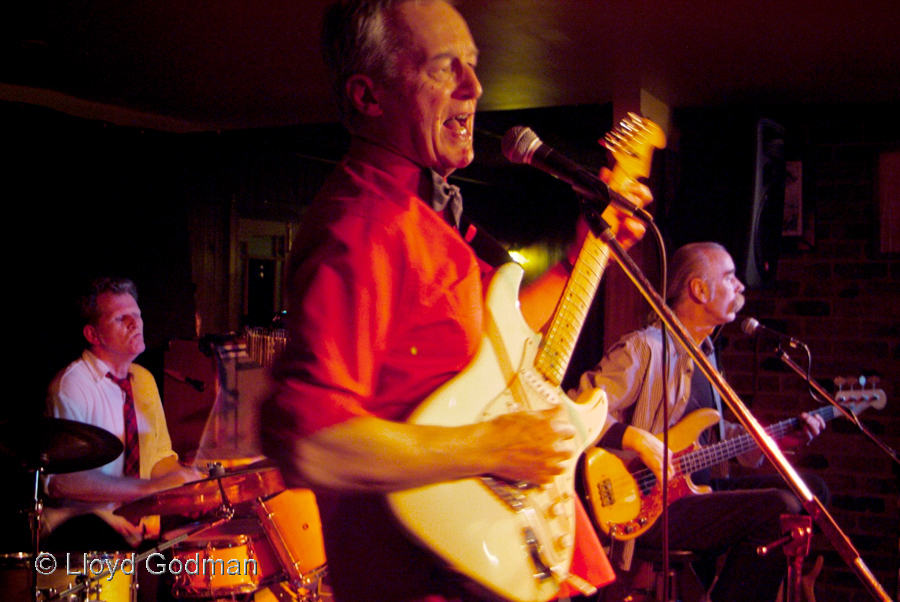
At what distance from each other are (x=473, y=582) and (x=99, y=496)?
249cm

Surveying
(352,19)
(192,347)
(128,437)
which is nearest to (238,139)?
(192,347)

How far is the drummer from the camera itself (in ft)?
9.89

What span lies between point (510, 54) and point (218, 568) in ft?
8.69

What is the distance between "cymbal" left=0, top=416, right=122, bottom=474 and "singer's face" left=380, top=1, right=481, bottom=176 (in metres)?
2.01

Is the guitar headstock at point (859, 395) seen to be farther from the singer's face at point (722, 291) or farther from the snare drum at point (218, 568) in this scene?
the snare drum at point (218, 568)

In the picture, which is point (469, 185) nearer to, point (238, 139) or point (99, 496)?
point (238, 139)

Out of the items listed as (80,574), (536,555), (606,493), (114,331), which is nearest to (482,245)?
(536,555)

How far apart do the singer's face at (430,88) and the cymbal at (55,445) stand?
6.59 feet

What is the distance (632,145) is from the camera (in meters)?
1.53

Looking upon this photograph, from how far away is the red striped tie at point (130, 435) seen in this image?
3313 mm

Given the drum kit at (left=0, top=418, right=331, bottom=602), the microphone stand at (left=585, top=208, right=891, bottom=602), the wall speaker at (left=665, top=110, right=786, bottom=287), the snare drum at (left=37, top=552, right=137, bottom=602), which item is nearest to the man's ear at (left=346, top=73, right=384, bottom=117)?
the microphone stand at (left=585, top=208, right=891, bottom=602)

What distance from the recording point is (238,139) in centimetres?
501

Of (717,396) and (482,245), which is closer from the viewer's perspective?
(482,245)

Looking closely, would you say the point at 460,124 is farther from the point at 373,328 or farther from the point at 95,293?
the point at 95,293
